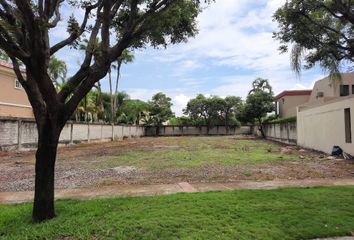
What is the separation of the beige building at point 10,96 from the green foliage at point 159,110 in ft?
99.8

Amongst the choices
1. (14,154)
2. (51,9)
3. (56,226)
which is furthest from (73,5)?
(14,154)

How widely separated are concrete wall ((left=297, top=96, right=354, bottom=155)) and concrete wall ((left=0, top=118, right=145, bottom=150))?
16.9 metres

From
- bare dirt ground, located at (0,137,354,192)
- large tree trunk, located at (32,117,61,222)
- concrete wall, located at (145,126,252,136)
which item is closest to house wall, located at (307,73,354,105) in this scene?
bare dirt ground, located at (0,137,354,192)

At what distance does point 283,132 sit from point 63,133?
18.6m

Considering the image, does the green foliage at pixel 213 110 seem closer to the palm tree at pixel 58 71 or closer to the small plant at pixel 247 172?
the palm tree at pixel 58 71

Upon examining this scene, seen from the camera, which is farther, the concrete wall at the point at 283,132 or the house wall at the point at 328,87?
the house wall at the point at 328,87

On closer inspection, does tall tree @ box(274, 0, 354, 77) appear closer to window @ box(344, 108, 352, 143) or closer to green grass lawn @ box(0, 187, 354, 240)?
window @ box(344, 108, 352, 143)

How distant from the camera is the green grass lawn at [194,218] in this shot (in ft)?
17.6

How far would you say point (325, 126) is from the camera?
63.8 ft

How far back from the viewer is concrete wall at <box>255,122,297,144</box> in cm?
2801

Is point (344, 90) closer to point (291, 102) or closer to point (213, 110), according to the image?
point (291, 102)

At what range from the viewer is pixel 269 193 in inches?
307

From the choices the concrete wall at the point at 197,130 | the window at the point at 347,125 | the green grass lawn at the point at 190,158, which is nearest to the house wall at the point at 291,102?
the concrete wall at the point at 197,130

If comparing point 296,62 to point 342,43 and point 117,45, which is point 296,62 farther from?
point 117,45
